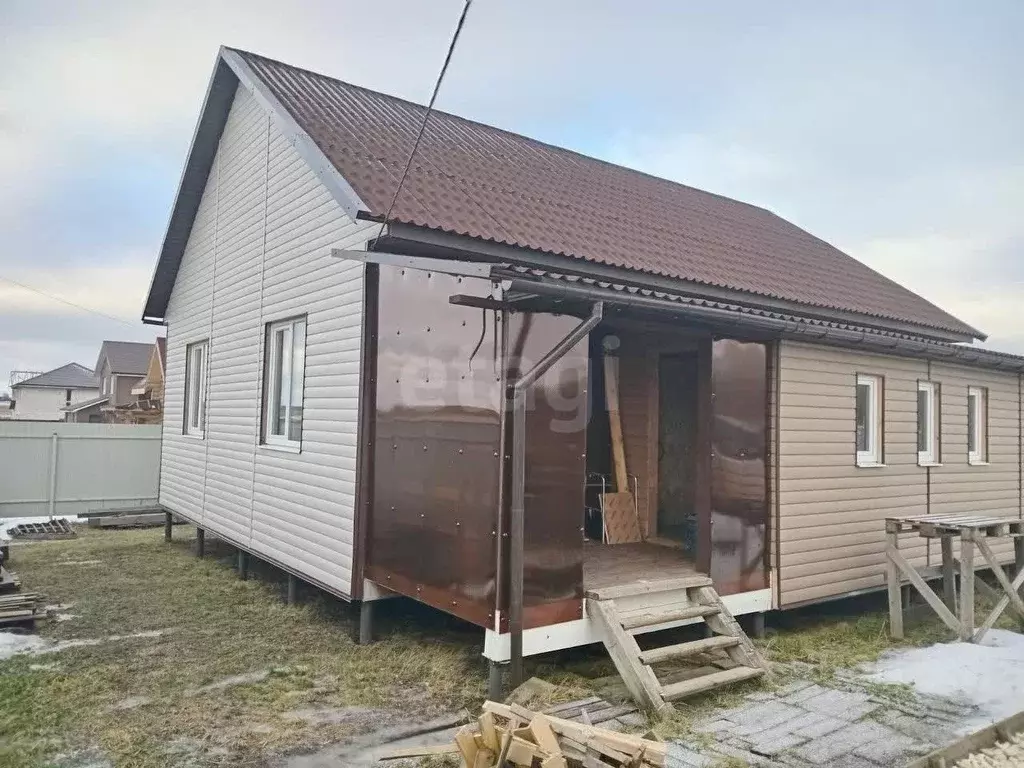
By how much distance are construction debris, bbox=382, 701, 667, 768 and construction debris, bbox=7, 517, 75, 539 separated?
11.8m

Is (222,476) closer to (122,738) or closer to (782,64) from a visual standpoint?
(122,738)

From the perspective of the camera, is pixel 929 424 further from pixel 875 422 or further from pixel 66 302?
pixel 66 302

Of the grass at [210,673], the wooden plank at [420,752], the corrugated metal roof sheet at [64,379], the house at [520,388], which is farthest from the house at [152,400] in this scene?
the corrugated metal roof sheet at [64,379]

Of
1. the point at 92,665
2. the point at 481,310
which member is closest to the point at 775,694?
the point at 481,310

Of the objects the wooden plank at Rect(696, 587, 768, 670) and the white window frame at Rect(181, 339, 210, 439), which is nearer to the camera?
the wooden plank at Rect(696, 587, 768, 670)

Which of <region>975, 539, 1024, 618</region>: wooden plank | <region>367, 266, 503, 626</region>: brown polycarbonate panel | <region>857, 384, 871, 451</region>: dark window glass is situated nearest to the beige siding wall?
<region>857, 384, 871, 451</region>: dark window glass

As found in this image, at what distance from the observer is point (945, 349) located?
8.02 m

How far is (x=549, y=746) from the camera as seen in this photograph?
357cm

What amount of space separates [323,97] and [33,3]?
11.3 feet

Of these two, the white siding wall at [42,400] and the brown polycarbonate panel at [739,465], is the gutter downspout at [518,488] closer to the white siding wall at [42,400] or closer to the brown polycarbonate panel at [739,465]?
the brown polycarbonate panel at [739,465]

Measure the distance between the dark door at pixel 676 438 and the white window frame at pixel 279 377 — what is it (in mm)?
3959

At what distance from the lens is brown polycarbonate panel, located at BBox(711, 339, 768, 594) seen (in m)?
6.38

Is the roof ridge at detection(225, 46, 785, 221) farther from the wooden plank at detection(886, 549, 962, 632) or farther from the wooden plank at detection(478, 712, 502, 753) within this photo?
the wooden plank at detection(478, 712, 502, 753)

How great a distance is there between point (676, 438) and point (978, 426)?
401 centimetres
